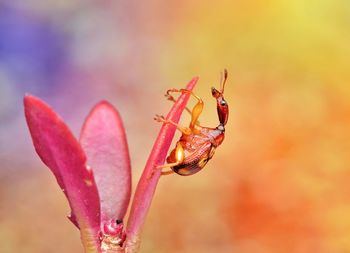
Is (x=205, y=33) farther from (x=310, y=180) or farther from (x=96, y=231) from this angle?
(x=96, y=231)

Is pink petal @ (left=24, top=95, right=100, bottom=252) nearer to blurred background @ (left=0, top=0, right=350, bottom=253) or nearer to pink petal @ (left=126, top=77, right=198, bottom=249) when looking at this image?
pink petal @ (left=126, top=77, right=198, bottom=249)

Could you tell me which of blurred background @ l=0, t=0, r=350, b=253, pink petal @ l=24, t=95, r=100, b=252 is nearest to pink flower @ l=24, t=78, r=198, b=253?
pink petal @ l=24, t=95, r=100, b=252

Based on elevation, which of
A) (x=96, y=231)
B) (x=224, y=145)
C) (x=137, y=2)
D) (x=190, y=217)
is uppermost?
(x=137, y=2)

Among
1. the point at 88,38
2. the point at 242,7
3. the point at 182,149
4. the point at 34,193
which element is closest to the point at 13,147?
the point at 34,193

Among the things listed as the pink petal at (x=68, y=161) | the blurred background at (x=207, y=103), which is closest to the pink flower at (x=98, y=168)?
the pink petal at (x=68, y=161)

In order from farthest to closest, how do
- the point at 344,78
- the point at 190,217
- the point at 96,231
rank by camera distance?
the point at 344,78 → the point at 190,217 → the point at 96,231

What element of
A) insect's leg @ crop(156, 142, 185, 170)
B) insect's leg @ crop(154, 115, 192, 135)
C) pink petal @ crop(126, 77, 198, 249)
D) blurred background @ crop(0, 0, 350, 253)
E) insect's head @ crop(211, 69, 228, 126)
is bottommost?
pink petal @ crop(126, 77, 198, 249)

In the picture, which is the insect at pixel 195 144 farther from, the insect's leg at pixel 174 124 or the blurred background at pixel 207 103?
the blurred background at pixel 207 103
